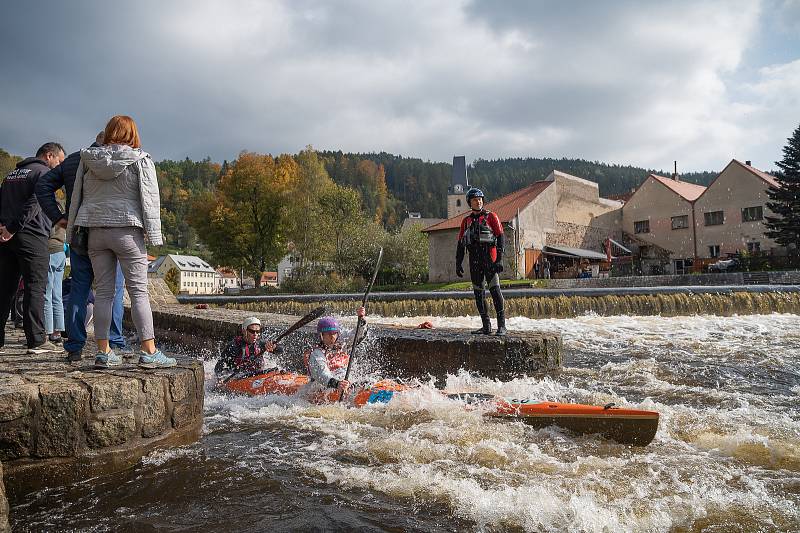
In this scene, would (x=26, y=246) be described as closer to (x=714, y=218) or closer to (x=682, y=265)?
(x=682, y=265)

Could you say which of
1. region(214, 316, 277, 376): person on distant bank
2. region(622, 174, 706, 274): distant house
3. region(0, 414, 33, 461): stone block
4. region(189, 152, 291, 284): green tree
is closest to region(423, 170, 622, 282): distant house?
region(622, 174, 706, 274): distant house

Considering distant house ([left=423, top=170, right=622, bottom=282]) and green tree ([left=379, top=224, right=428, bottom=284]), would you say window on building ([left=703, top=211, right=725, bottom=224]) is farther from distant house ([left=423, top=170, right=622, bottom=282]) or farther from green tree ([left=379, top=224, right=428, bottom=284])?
green tree ([left=379, top=224, right=428, bottom=284])

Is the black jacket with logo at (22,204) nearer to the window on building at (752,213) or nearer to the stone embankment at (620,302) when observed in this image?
the stone embankment at (620,302)

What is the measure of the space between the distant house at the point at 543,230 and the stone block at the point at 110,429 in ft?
96.8

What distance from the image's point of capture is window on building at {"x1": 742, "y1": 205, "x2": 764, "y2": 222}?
125ft

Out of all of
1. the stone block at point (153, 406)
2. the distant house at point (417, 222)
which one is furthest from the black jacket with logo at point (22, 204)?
the distant house at point (417, 222)

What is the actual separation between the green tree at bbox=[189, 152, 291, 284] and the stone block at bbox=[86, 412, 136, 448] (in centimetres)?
4045

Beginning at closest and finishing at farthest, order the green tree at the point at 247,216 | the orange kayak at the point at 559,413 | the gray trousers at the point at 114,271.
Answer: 1. the gray trousers at the point at 114,271
2. the orange kayak at the point at 559,413
3. the green tree at the point at 247,216

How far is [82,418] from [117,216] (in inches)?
63.5

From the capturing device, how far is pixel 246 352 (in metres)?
7.38

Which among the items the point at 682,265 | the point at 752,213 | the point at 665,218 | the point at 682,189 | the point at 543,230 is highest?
the point at 682,189

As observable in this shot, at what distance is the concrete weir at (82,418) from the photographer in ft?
11.1

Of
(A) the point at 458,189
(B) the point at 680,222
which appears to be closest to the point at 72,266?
(B) the point at 680,222

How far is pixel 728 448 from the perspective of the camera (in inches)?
173
